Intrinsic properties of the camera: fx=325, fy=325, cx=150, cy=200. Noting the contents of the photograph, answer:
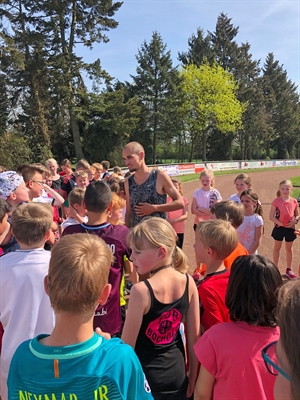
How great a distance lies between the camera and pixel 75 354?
1.35 metres

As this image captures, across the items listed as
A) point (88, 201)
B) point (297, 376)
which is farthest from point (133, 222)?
point (297, 376)

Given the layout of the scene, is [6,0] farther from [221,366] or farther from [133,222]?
[221,366]

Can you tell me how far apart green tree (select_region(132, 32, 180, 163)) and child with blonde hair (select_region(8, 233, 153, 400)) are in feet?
154

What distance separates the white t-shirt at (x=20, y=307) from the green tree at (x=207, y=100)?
51.5 m

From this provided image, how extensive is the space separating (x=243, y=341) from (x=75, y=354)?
964mm

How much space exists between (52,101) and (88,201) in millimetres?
34087

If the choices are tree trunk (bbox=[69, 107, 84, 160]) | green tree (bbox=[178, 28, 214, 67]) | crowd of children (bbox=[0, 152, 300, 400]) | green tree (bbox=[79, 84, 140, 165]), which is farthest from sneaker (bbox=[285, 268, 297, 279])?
green tree (bbox=[178, 28, 214, 67])

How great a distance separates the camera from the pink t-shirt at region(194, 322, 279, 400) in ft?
5.86

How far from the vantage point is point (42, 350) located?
1367 mm

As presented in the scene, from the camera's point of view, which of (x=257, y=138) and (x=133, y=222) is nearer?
(x=133, y=222)

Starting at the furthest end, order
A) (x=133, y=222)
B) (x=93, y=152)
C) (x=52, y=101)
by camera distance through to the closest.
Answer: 1. (x=93, y=152)
2. (x=52, y=101)
3. (x=133, y=222)

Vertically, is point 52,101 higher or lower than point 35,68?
lower

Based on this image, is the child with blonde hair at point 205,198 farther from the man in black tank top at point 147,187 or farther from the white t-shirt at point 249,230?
the man in black tank top at point 147,187

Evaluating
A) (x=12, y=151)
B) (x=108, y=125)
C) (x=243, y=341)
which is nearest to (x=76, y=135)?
(x=108, y=125)
